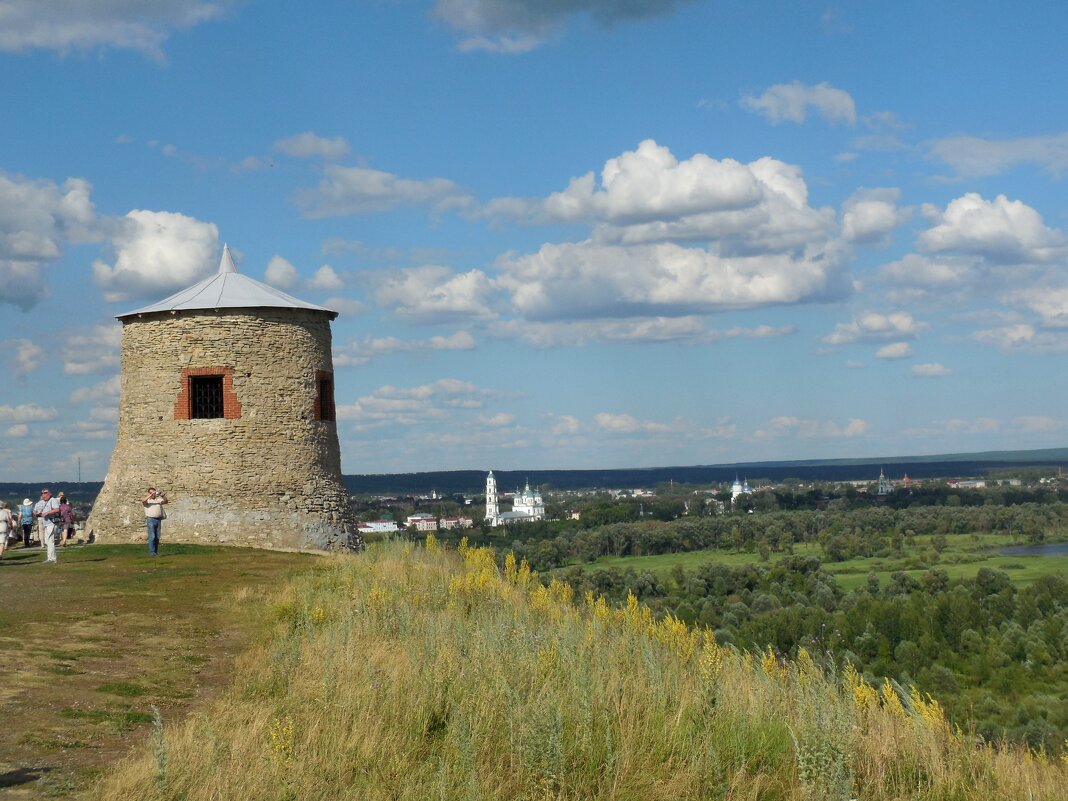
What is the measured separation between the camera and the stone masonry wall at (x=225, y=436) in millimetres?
19078

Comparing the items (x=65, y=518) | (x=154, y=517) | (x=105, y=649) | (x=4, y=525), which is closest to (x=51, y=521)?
(x=4, y=525)

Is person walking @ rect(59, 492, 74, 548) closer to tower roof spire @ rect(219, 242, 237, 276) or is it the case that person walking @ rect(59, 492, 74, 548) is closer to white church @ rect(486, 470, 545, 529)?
tower roof spire @ rect(219, 242, 237, 276)

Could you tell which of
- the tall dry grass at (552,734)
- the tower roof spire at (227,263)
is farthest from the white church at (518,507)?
the tall dry grass at (552,734)

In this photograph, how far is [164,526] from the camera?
1914cm

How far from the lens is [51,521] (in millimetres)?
16750

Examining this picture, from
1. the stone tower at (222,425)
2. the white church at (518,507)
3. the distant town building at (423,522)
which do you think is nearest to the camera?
the stone tower at (222,425)

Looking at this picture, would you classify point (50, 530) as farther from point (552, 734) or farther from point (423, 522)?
point (423, 522)

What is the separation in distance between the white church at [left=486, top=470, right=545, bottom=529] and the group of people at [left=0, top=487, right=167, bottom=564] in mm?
72462

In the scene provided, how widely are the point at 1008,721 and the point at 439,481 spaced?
136647 millimetres

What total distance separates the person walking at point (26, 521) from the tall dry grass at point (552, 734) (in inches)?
564

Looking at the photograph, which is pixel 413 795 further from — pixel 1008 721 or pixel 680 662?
pixel 1008 721

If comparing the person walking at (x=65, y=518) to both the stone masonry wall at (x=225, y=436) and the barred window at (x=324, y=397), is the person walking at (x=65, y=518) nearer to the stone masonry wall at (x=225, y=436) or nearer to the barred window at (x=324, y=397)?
the stone masonry wall at (x=225, y=436)

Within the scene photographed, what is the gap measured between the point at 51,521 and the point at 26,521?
15.5ft

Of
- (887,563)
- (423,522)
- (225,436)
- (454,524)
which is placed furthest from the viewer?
(887,563)
